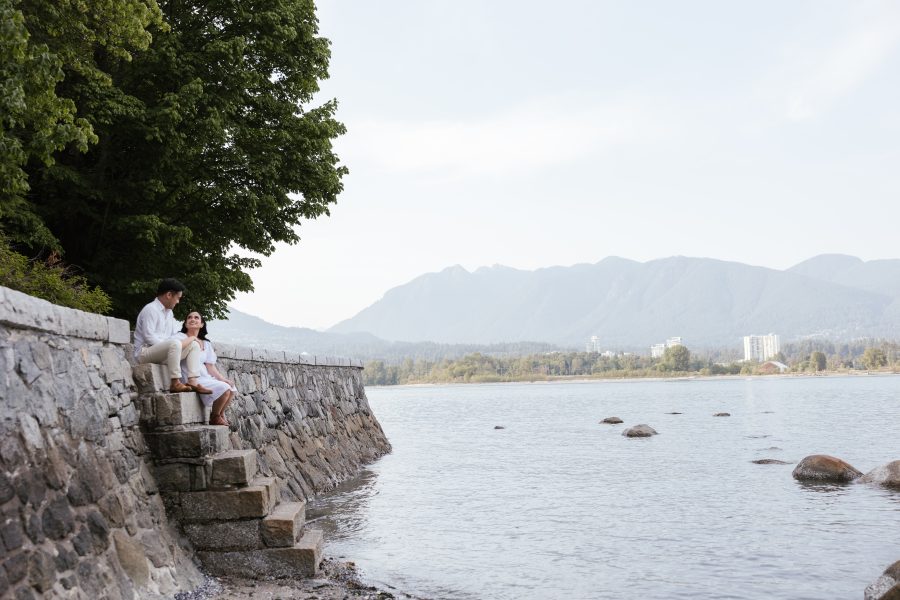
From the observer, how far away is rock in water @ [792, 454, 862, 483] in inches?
777

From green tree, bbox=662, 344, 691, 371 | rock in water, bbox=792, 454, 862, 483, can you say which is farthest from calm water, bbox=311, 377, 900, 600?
green tree, bbox=662, 344, 691, 371

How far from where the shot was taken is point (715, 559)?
11586 mm

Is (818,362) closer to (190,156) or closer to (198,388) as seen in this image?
(190,156)

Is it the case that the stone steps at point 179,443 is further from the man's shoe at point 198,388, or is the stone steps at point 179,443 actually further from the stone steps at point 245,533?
the man's shoe at point 198,388

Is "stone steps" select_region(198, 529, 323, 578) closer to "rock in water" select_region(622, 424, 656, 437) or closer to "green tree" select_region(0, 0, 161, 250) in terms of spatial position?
"green tree" select_region(0, 0, 161, 250)

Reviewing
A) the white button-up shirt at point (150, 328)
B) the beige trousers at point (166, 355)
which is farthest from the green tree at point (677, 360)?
the beige trousers at point (166, 355)

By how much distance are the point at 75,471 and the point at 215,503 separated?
1.95m

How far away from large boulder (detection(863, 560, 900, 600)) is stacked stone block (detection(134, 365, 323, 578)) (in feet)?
19.6

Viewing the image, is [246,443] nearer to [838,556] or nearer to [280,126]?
[280,126]

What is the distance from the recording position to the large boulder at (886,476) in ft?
60.1

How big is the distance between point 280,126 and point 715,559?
40.2 ft

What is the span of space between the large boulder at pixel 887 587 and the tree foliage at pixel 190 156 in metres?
12.3

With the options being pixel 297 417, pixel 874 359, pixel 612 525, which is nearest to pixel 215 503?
pixel 612 525

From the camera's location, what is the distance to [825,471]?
20.0 metres
